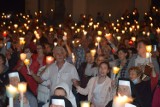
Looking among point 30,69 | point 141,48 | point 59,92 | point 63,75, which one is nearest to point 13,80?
point 59,92

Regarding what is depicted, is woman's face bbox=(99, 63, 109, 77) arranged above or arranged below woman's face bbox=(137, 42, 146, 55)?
below

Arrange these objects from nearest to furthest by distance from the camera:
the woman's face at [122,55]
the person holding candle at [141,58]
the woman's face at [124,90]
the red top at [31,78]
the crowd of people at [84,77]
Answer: the woman's face at [124,90], the crowd of people at [84,77], the person holding candle at [141,58], the red top at [31,78], the woman's face at [122,55]

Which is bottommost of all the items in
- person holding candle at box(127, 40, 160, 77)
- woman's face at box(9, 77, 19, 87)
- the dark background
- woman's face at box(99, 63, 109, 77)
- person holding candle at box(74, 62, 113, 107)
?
person holding candle at box(74, 62, 113, 107)

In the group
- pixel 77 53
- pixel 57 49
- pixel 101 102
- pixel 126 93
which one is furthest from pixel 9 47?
pixel 126 93

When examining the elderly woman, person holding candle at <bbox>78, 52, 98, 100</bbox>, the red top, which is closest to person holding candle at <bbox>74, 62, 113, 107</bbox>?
the elderly woman

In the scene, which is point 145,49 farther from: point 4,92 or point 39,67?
point 4,92

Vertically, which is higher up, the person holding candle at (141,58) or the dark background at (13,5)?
the dark background at (13,5)

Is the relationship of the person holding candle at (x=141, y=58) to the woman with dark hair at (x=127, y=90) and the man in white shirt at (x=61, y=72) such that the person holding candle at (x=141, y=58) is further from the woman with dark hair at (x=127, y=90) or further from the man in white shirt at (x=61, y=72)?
the woman with dark hair at (x=127, y=90)

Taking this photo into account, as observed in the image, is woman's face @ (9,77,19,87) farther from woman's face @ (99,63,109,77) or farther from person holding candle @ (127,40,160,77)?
person holding candle @ (127,40,160,77)

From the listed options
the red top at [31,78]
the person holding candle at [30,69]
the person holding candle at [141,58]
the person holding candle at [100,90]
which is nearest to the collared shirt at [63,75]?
the person holding candle at [100,90]

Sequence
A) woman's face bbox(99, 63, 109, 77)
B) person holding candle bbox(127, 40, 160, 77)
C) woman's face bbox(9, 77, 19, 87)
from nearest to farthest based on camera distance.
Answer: woman's face bbox(9, 77, 19, 87) → woman's face bbox(99, 63, 109, 77) → person holding candle bbox(127, 40, 160, 77)

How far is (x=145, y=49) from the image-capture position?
8742 millimetres

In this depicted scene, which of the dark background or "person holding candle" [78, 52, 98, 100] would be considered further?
the dark background

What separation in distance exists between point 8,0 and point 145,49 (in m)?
22.2
